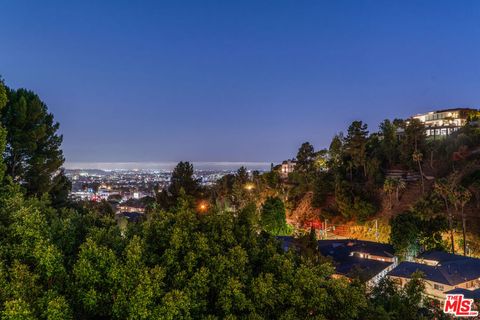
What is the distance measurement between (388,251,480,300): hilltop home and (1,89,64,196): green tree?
75.2ft

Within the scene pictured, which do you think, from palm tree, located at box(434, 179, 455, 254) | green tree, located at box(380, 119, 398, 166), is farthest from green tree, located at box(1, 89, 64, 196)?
green tree, located at box(380, 119, 398, 166)

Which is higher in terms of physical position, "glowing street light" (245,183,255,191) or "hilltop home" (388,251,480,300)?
"glowing street light" (245,183,255,191)

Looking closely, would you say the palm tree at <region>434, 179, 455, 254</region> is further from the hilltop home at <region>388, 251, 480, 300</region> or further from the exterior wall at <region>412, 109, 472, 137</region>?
the exterior wall at <region>412, 109, 472, 137</region>

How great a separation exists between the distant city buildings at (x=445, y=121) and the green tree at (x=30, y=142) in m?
55.7

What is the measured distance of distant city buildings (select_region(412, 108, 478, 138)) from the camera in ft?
194

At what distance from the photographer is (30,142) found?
17.9 metres

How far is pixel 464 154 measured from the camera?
143 feet

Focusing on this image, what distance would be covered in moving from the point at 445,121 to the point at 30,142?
229 feet

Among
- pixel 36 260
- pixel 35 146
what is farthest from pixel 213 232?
pixel 35 146

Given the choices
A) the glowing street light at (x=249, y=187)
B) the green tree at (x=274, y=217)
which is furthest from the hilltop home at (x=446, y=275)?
the glowing street light at (x=249, y=187)

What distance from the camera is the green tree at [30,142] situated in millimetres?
17250

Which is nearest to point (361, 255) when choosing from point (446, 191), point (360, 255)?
point (360, 255)

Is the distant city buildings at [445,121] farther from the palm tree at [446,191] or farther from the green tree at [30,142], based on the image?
the green tree at [30,142]

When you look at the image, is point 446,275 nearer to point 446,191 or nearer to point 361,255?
point 361,255
